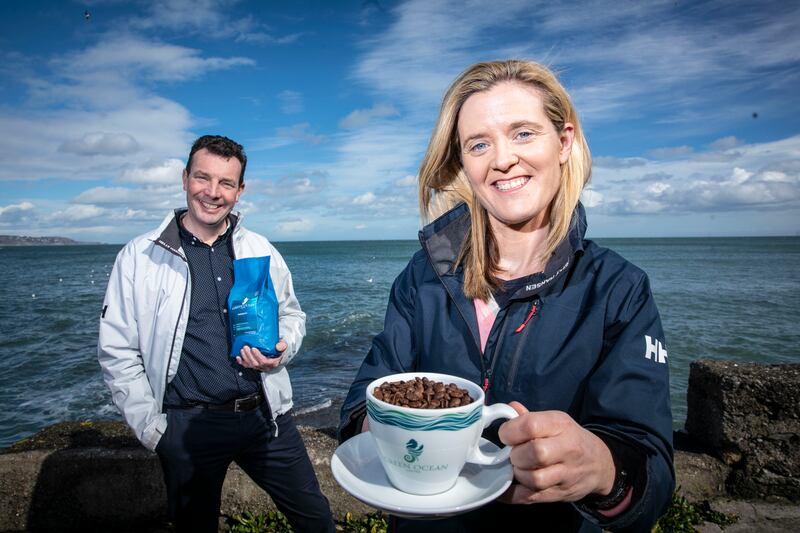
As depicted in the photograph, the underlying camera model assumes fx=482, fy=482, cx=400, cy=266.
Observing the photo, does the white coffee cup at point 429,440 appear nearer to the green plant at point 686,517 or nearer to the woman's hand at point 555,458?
the woman's hand at point 555,458

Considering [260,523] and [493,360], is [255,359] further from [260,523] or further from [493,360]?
[493,360]

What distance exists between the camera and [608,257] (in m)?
1.67

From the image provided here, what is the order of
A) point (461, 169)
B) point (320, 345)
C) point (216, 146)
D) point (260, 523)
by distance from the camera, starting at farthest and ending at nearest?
point (320, 345) → point (216, 146) → point (260, 523) → point (461, 169)

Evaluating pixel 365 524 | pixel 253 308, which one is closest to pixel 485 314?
pixel 253 308

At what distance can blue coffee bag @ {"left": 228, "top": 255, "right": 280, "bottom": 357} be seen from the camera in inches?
139

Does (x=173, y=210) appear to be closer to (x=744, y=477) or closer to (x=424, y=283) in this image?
(x=424, y=283)

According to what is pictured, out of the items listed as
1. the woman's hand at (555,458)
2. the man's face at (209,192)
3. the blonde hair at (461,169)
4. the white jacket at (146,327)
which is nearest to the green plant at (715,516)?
the blonde hair at (461,169)

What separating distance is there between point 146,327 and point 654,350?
11.0ft

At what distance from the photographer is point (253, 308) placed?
11.6 ft

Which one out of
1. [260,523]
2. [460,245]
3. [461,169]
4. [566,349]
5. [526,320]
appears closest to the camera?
[566,349]

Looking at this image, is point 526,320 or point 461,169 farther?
point 461,169

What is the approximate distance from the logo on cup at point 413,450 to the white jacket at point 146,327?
274 cm

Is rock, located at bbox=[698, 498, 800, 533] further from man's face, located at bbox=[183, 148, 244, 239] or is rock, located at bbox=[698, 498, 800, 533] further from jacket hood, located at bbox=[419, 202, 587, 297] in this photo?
man's face, located at bbox=[183, 148, 244, 239]

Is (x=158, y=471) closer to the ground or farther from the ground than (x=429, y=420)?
closer to the ground
